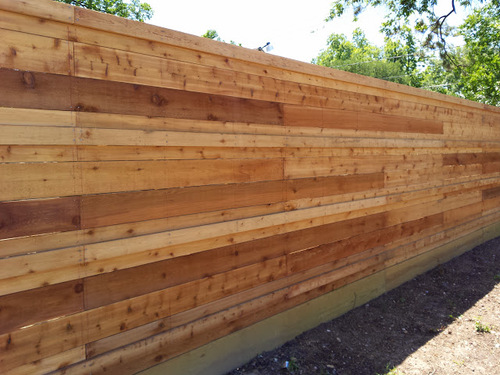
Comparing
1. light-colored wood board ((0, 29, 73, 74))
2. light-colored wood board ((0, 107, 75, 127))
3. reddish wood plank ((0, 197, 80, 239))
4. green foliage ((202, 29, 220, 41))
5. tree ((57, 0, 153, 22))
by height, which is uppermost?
green foliage ((202, 29, 220, 41))

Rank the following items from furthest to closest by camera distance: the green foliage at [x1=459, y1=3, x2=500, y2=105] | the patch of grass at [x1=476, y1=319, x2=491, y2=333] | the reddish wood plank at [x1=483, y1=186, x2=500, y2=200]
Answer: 1. the green foliage at [x1=459, y1=3, x2=500, y2=105]
2. the reddish wood plank at [x1=483, y1=186, x2=500, y2=200]
3. the patch of grass at [x1=476, y1=319, x2=491, y2=333]

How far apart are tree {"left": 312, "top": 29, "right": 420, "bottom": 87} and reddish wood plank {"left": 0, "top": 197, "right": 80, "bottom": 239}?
24.1 metres

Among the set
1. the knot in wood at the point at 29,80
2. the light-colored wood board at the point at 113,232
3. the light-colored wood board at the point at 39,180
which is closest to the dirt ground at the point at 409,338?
the light-colored wood board at the point at 113,232

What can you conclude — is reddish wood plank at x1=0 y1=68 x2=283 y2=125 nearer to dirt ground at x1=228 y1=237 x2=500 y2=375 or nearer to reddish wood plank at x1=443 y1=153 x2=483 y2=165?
dirt ground at x1=228 y1=237 x2=500 y2=375

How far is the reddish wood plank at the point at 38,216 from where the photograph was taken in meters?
1.76

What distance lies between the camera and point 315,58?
47000mm

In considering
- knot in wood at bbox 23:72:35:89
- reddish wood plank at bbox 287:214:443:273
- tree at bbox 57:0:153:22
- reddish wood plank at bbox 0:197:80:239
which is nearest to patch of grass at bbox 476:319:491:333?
reddish wood plank at bbox 287:214:443:273

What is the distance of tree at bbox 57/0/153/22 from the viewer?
1896cm

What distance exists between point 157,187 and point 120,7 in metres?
22.0

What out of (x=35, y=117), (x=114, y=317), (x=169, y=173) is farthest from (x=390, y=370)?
(x=35, y=117)

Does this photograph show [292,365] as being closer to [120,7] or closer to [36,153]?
[36,153]

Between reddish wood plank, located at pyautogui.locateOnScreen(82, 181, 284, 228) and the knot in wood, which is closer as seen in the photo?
the knot in wood

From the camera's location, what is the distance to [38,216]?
72.5 inches

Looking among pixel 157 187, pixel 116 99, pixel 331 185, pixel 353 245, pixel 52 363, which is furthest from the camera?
pixel 353 245
